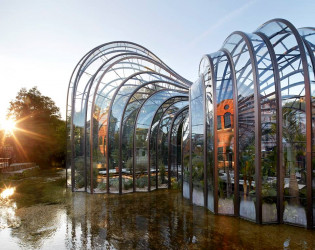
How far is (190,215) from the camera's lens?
10.8 meters

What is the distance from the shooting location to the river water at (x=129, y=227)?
782 cm

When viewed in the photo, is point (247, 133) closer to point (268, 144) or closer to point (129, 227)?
point (268, 144)

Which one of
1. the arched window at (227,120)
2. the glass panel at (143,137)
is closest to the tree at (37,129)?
the glass panel at (143,137)

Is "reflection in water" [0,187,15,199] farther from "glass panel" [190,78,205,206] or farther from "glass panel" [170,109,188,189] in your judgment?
"glass panel" [190,78,205,206]

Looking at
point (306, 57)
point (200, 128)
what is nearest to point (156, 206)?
point (200, 128)

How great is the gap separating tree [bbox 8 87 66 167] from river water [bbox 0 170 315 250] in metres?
21.5

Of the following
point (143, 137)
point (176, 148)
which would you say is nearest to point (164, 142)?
point (176, 148)

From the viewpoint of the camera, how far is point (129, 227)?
30.7 ft

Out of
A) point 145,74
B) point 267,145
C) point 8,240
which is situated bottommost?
point 8,240

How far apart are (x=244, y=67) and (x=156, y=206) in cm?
774

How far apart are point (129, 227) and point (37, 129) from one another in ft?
93.4

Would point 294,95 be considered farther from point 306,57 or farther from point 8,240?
point 8,240

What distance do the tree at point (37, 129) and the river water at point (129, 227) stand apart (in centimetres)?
2151

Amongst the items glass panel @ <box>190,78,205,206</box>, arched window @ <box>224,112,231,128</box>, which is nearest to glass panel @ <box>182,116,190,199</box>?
glass panel @ <box>190,78,205,206</box>
